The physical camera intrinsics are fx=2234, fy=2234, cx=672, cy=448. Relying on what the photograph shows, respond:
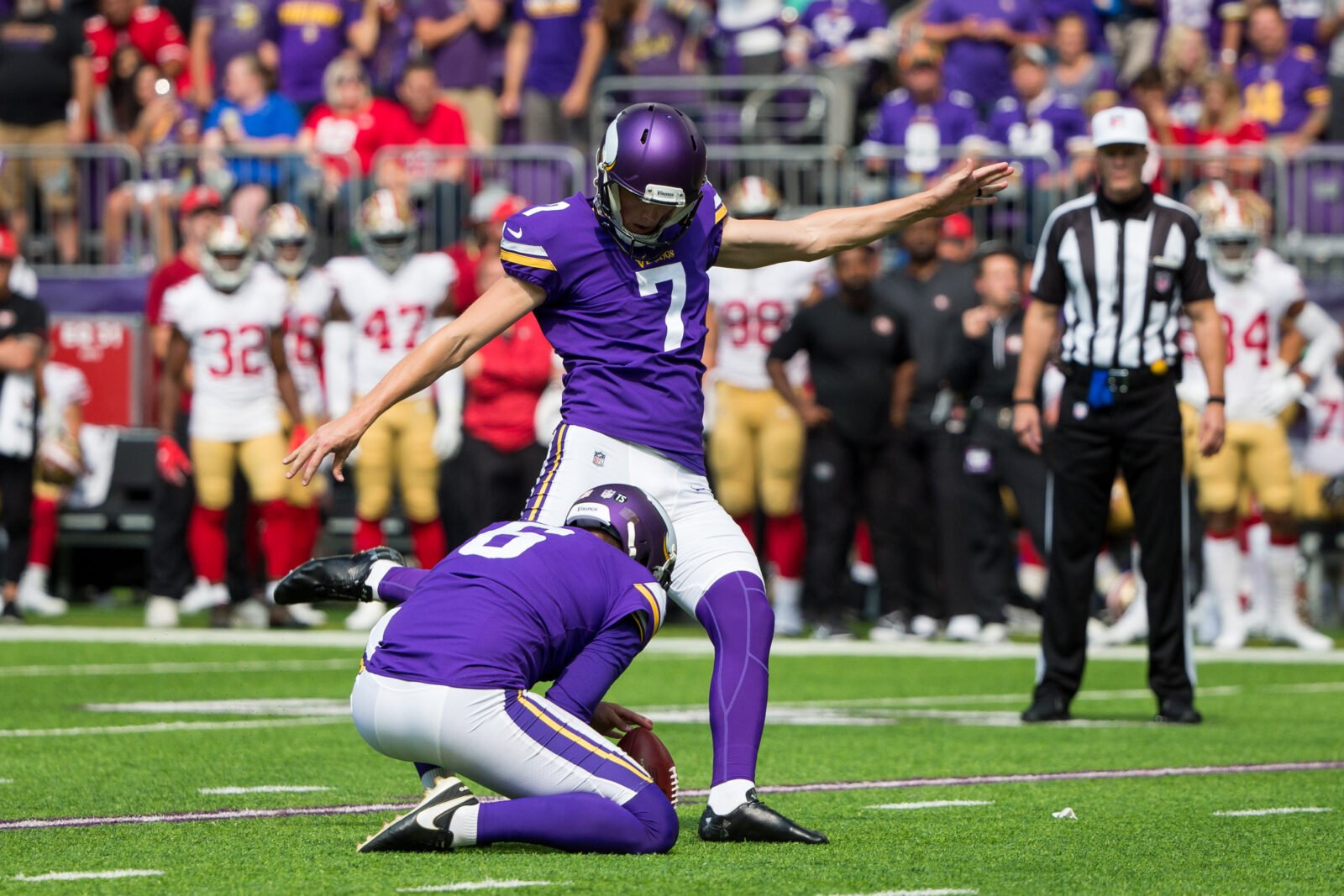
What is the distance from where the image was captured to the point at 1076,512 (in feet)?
26.8

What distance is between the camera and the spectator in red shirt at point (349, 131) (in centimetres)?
1520

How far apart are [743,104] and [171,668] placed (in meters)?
7.31

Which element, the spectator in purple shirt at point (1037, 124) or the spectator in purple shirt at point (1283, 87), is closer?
the spectator in purple shirt at point (1037, 124)

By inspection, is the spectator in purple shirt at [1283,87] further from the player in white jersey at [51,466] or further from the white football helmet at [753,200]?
the player in white jersey at [51,466]

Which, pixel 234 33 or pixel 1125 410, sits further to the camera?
pixel 234 33

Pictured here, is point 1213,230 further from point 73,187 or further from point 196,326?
point 73,187

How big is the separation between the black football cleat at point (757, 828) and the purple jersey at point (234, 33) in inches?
497

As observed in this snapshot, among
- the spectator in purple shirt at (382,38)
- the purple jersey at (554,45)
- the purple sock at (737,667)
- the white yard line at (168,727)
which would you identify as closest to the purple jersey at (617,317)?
the purple sock at (737,667)

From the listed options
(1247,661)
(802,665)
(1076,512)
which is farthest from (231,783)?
(1247,661)

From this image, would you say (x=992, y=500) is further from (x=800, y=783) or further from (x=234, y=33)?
(x=234, y=33)

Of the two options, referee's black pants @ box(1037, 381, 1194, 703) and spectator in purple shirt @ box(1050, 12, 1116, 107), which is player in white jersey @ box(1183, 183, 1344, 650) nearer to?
spectator in purple shirt @ box(1050, 12, 1116, 107)

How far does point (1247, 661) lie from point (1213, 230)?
2.31 m

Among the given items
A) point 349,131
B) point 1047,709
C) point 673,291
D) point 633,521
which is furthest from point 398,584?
point 349,131

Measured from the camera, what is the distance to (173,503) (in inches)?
506
